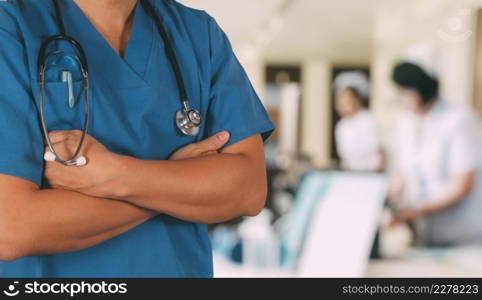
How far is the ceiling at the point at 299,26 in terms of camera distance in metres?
5.33

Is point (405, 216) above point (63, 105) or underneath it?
underneath

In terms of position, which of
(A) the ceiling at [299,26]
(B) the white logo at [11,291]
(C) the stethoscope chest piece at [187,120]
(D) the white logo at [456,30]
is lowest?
(B) the white logo at [11,291]

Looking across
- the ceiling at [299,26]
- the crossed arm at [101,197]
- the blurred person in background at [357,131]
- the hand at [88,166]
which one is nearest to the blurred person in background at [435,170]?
the crossed arm at [101,197]

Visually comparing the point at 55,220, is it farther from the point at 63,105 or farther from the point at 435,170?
the point at 435,170

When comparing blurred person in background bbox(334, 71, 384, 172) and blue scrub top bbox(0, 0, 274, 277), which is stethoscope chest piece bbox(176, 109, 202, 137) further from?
blurred person in background bbox(334, 71, 384, 172)

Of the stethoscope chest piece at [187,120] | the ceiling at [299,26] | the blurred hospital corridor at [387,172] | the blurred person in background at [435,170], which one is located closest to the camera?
the stethoscope chest piece at [187,120]

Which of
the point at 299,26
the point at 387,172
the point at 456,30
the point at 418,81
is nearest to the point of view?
the point at 387,172

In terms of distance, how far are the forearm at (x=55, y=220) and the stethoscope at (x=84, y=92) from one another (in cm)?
5

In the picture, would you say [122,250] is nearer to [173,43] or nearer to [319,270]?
[173,43]

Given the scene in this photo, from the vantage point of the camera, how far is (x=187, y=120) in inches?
28.7

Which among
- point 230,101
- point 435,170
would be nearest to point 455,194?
point 435,170

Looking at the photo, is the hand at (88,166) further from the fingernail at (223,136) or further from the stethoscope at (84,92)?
the fingernail at (223,136)

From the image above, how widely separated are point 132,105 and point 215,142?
0.13 m

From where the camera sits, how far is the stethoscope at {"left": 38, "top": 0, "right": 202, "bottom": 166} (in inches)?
24.7
